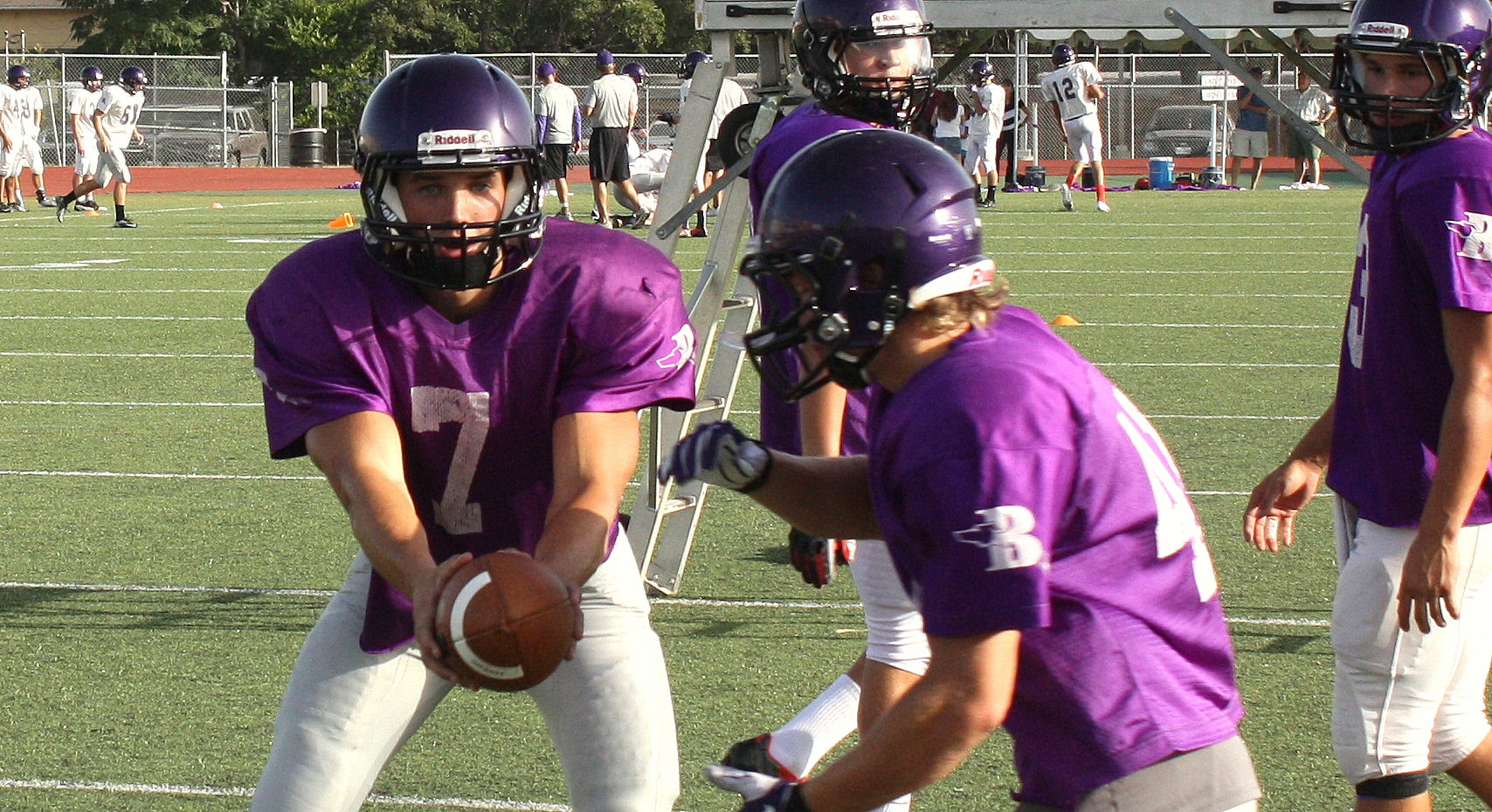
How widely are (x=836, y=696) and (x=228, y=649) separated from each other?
2.09 meters

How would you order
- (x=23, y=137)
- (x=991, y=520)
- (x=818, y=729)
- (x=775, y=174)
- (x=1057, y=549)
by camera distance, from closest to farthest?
(x=991, y=520) → (x=1057, y=549) → (x=775, y=174) → (x=818, y=729) → (x=23, y=137)

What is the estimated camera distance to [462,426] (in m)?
2.88

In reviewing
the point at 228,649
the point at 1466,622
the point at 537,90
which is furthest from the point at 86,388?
the point at 537,90

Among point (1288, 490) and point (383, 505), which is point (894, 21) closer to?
point (1288, 490)

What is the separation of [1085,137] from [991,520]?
18704 millimetres

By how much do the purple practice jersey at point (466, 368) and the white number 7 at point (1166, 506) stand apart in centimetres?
91

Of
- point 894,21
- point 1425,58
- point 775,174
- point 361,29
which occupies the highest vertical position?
point 361,29

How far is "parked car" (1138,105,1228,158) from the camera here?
3212 cm

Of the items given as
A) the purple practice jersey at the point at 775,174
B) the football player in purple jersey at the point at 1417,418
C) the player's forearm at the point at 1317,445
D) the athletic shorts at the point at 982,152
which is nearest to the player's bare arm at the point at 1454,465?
the football player in purple jersey at the point at 1417,418

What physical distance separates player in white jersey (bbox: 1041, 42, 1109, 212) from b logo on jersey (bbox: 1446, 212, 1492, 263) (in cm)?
1710

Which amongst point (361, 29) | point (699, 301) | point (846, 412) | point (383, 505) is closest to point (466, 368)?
point (383, 505)

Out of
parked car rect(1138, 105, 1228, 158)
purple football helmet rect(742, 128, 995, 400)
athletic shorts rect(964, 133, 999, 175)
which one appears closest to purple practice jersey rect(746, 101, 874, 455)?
purple football helmet rect(742, 128, 995, 400)

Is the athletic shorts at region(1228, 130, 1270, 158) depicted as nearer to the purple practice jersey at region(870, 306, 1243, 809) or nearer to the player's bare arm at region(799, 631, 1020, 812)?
the purple practice jersey at region(870, 306, 1243, 809)

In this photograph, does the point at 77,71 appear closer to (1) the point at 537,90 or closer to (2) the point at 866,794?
(1) the point at 537,90
